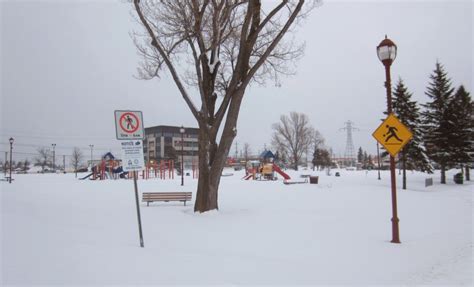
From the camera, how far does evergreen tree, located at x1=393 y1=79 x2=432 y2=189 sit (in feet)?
97.9

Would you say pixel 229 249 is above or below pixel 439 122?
below

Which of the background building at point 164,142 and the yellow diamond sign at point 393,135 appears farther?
the background building at point 164,142

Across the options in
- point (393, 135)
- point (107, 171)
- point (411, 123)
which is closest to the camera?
point (393, 135)

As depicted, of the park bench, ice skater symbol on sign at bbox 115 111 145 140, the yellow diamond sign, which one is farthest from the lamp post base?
the park bench

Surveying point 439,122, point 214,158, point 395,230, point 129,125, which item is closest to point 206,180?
point 214,158

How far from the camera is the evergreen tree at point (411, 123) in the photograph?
29.8 metres

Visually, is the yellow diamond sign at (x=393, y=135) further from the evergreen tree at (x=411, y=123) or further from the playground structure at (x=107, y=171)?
the playground structure at (x=107, y=171)

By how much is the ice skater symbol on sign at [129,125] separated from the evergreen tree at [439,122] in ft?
108

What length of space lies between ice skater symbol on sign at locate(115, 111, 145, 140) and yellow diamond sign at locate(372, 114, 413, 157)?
637 cm

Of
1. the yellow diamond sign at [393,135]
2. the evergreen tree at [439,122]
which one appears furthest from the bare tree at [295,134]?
the yellow diamond sign at [393,135]

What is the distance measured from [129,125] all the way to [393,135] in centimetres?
696

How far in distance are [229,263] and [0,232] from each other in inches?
211

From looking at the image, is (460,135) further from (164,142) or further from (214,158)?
(164,142)

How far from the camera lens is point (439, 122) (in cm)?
3306
